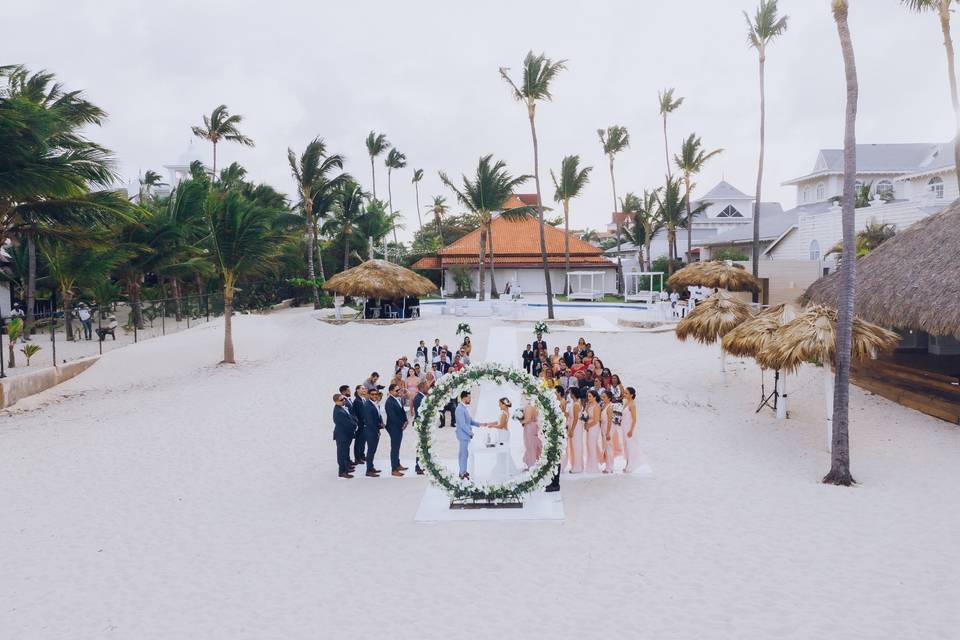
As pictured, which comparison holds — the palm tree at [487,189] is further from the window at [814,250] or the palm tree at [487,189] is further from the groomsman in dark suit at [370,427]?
the groomsman in dark suit at [370,427]

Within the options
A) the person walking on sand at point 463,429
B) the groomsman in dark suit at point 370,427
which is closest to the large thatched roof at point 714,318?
the person walking on sand at point 463,429

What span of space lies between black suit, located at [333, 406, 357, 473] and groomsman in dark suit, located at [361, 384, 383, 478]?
20 cm

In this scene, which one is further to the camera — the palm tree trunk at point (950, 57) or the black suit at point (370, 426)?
the palm tree trunk at point (950, 57)

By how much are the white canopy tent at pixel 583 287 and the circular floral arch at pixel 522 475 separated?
29.9m

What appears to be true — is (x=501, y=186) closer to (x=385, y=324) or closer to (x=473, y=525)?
(x=385, y=324)

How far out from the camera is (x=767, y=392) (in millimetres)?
15672

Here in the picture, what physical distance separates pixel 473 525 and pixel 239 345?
17651mm

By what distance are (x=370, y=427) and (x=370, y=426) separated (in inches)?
0.7

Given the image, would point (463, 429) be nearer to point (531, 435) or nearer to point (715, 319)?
point (531, 435)

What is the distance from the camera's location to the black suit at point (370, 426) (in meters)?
10.2

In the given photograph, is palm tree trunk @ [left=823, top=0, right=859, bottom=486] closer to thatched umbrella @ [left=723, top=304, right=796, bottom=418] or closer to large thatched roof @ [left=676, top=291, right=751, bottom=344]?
thatched umbrella @ [left=723, top=304, right=796, bottom=418]

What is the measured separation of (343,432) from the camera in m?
10.1

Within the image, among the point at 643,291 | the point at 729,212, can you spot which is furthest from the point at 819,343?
the point at 729,212

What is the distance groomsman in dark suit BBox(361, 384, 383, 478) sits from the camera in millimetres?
10195
